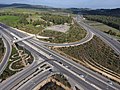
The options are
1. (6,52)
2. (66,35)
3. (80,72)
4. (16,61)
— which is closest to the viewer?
(80,72)

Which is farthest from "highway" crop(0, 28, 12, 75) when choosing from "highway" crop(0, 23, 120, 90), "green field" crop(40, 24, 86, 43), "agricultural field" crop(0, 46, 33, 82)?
"green field" crop(40, 24, 86, 43)

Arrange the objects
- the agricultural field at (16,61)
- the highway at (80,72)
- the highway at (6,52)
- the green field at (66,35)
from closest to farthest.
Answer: the highway at (80,72) → the agricultural field at (16,61) → the highway at (6,52) → the green field at (66,35)

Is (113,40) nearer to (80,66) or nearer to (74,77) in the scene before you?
(80,66)

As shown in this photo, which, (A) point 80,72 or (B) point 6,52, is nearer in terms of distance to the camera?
(A) point 80,72

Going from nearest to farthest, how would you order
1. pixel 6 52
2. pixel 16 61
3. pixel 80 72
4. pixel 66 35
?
pixel 80 72, pixel 16 61, pixel 6 52, pixel 66 35

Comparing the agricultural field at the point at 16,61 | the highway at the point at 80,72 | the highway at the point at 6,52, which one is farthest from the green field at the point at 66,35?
the highway at the point at 6,52

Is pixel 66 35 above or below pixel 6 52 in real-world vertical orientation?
above

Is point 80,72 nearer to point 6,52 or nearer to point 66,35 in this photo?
point 6,52

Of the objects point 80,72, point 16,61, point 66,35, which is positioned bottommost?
point 16,61

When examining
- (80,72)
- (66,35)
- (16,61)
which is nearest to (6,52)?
(16,61)

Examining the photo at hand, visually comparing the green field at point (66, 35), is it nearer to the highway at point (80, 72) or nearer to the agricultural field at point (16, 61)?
the highway at point (80, 72)

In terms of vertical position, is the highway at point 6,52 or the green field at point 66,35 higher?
the green field at point 66,35

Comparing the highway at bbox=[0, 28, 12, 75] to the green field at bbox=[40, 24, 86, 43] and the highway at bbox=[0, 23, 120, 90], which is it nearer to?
the highway at bbox=[0, 23, 120, 90]
